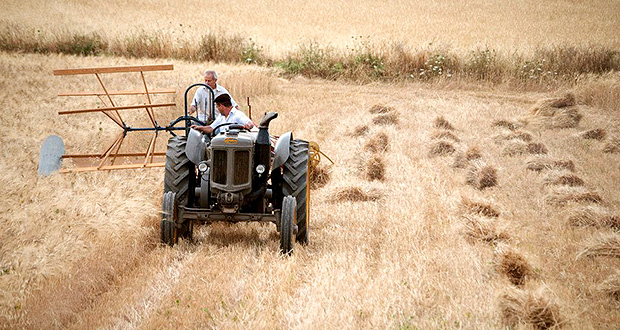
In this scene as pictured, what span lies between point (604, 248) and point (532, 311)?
173cm

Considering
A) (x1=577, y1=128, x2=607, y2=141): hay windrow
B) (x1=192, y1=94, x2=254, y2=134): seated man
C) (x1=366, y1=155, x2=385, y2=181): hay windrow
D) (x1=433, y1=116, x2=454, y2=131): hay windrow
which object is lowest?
(x1=366, y1=155, x2=385, y2=181): hay windrow

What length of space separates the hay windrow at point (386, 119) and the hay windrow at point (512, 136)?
207 cm

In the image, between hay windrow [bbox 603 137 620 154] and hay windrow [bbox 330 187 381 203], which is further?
hay windrow [bbox 603 137 620 154]

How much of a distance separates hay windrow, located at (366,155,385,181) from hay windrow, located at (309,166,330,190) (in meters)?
0.59

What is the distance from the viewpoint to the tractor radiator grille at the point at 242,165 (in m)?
6.04

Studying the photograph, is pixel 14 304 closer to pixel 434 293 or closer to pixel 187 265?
pixel 187 265

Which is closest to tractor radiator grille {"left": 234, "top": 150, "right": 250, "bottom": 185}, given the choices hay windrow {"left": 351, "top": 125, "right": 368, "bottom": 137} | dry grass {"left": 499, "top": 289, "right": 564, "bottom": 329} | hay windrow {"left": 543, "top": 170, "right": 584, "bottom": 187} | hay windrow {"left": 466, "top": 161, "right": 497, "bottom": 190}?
dry grass {"left": 499, "top": 289, "right": 564, "bottom": 329}

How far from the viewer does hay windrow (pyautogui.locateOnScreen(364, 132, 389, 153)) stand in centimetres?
1041

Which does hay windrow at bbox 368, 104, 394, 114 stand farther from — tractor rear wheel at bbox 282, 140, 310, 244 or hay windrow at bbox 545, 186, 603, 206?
tractor rear wheel at bbox 282, 140, 310, 244

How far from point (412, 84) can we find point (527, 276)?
13.3 meters

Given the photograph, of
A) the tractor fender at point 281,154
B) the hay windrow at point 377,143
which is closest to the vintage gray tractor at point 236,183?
the tractor fender at point 281,154

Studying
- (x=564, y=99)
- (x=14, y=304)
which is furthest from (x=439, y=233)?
(x=564, y=99)

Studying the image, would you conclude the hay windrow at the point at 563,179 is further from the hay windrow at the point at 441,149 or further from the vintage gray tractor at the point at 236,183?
the vintage gray tractor at the point at 236,183

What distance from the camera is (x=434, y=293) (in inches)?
196
